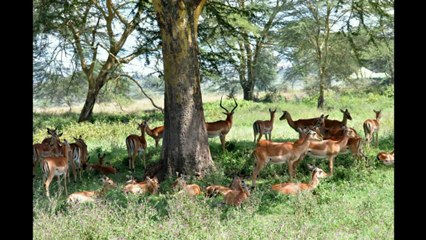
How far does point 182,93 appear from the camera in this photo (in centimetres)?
982

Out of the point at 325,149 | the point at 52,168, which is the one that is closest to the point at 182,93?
the point at 52,168

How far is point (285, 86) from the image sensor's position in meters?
49.3

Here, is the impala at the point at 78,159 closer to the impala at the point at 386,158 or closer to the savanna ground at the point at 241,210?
the savanna ground at the point at 241,210

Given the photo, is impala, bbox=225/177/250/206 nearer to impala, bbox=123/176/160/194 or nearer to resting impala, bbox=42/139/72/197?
impala, bbox=123/176/160/194

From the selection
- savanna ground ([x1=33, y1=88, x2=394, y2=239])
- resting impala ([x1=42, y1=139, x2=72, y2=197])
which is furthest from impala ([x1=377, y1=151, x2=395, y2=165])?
resting impala ([x1=42, y1=139, x2=72, y2=197])

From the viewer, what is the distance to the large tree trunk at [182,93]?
9.62 metres

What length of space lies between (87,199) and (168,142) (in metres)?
2.28

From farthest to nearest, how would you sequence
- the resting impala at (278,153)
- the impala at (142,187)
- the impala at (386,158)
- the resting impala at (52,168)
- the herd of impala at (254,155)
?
the impala at (386,158), the resting impala at (52,168), the resting impala at (278,153), the impala at (142,187), the herd of impala at (254,155)

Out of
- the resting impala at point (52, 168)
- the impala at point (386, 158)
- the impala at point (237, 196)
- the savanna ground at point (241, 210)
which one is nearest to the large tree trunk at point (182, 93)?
the savanna ground at point (241, 210)

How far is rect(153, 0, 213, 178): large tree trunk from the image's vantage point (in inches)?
379

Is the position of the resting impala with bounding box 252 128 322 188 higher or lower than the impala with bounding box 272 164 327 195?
higher

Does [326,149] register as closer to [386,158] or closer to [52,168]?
[386,158]

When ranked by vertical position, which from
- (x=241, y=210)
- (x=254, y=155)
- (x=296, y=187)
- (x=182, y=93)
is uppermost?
(x=182, y=93)
